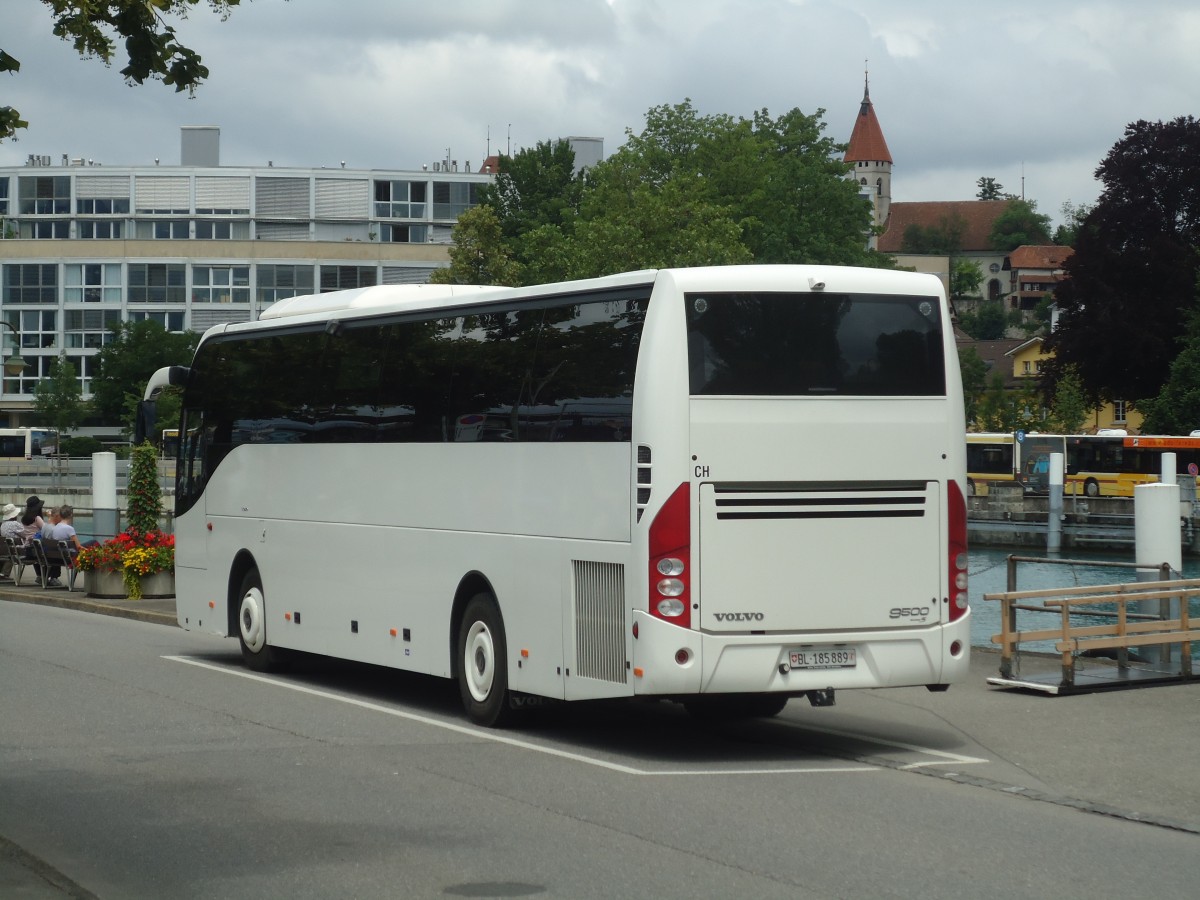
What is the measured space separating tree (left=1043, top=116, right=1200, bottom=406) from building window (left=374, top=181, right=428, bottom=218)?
184 ft

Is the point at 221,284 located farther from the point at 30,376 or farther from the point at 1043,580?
the point at 1043,580

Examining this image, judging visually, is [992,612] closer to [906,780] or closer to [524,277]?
[906,780]

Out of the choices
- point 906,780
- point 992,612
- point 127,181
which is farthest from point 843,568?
point 127,181

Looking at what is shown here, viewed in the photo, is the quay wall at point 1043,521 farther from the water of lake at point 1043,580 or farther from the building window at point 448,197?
the building window at point 448,197

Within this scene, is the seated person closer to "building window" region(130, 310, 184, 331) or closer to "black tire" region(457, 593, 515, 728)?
"black tire" region(457, 593, 515, 728)

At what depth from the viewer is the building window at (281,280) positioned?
110875 mm

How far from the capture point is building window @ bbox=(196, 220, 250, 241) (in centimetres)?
11609

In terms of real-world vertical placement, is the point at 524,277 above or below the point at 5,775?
above

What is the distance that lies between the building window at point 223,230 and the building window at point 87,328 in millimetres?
8047

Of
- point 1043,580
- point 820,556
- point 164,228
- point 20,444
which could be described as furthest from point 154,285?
point 820,556

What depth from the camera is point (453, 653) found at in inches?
546

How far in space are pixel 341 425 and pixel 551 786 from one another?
598 cm

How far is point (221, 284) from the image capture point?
112 m

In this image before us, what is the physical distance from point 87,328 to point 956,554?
108 metres
